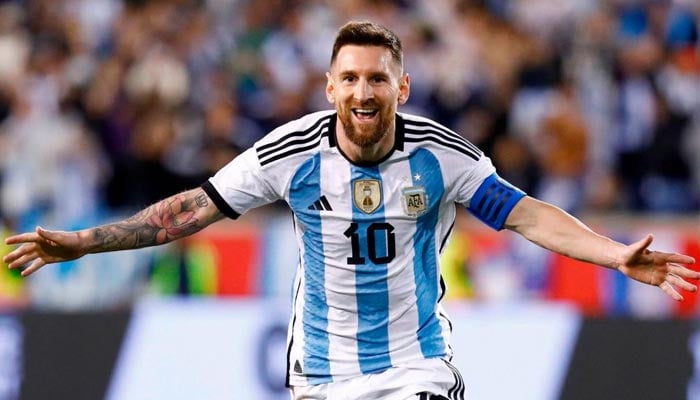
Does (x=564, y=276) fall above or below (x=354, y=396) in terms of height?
above

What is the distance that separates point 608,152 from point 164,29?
441cm

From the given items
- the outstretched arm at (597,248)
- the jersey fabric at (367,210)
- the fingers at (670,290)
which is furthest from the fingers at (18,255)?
the fingers at (670,290)

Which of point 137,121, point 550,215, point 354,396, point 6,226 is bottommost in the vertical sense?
point 354,396

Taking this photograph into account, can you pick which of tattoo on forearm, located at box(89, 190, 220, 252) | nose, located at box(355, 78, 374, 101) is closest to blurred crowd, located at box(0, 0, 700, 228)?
tattoo on forearm, located at box(89, 190, 220, 252)

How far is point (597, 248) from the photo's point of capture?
5.92 meters

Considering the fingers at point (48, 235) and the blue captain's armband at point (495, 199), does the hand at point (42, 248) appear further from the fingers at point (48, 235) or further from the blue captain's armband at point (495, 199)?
the blue captain's armband at point (495, 199)

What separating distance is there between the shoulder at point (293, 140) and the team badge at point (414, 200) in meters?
0.43

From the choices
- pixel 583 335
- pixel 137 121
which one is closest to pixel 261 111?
pixel 137 121

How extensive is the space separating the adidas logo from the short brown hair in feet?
1.99

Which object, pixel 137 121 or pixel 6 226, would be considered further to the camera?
pixel 137 121

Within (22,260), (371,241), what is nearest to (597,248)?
(371,241)

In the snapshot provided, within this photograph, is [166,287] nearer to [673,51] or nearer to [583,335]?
[583,335]

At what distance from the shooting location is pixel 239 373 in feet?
30.1

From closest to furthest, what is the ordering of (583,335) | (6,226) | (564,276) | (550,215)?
(550,215) < (583,335) < (564,276) < (6,226)
